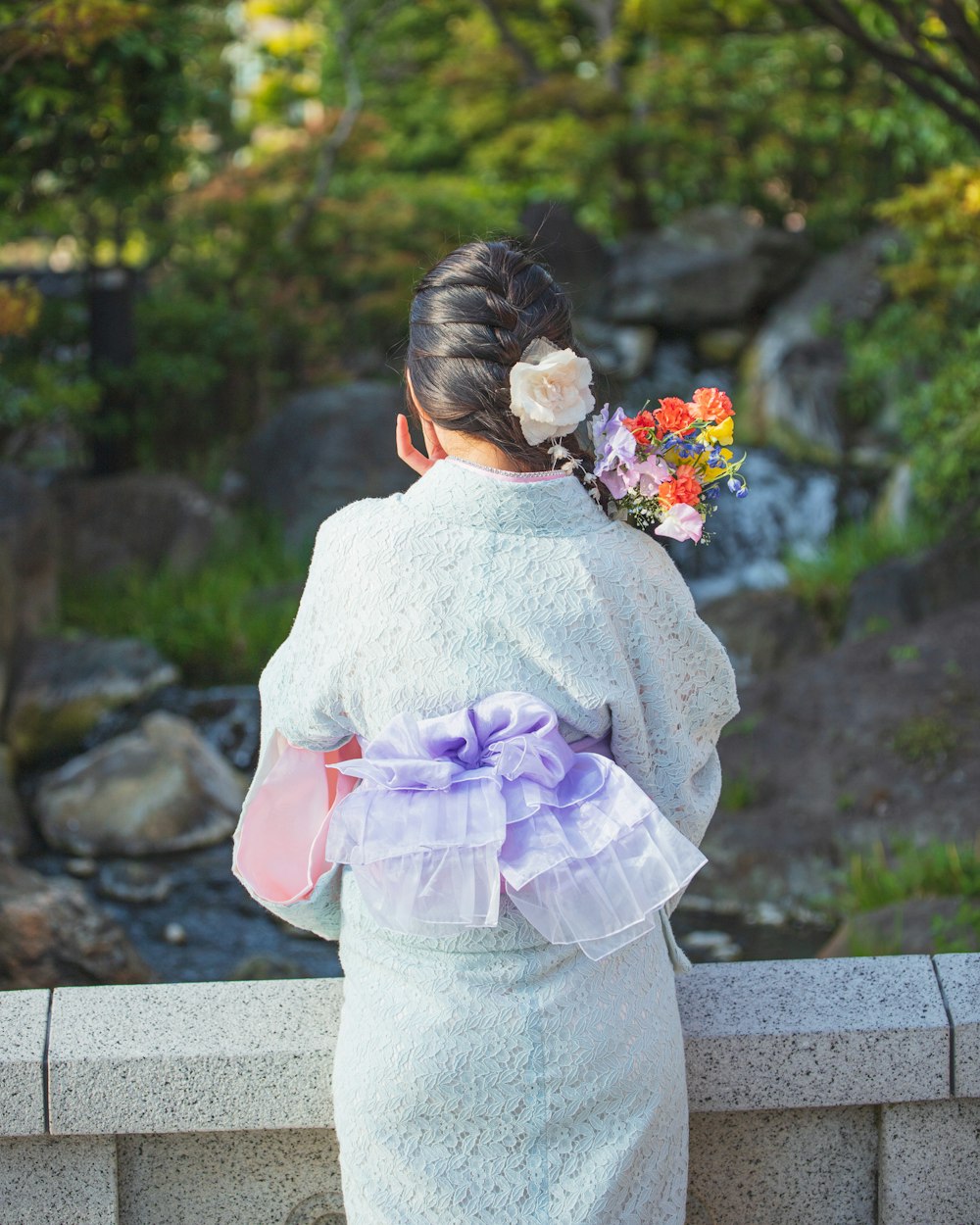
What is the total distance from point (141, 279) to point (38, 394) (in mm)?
3043

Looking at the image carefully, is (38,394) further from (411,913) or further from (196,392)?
(411,913)

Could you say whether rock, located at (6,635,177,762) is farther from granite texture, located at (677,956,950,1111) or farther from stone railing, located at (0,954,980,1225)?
granite texture, located at (677,956,950,1111)

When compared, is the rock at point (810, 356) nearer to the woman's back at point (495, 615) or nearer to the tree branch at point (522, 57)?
the tree branch at point (522, 57)

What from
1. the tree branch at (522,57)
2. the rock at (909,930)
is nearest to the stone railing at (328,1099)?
the rock at (909,930)

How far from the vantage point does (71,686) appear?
7.90m

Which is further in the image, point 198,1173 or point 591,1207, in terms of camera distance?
point 198,1173

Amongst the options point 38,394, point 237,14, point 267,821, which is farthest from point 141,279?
point 267,821

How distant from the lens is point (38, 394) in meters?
8.85

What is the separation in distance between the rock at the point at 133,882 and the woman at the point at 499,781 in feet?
14.5

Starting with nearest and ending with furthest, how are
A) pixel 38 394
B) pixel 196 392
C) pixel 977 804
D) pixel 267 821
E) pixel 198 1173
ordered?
pixel 267 821 → pixel 198 1173 → pixel 977 804 → pixel 38 394 → pixel 196 392

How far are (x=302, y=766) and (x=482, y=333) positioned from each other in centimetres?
77

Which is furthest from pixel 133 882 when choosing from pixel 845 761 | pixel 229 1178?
pixel 229 1178

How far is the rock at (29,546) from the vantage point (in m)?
8.20

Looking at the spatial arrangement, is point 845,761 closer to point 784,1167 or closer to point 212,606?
point 784,1167
